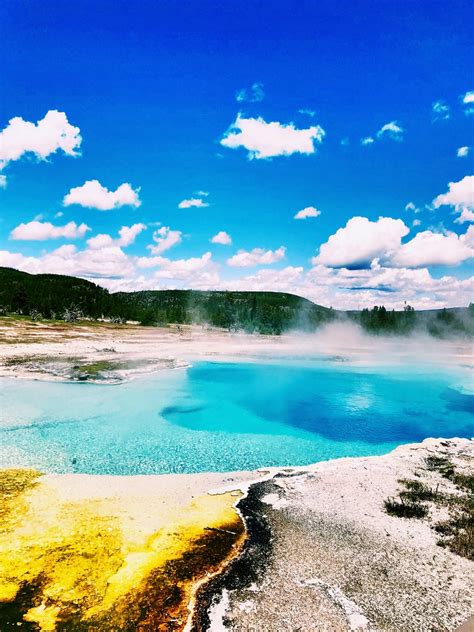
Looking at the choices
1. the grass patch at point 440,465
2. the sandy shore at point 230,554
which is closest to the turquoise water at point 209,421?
the sandy shore at point 230,554

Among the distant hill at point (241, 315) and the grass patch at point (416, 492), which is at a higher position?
the distant hill at point (241, 315)

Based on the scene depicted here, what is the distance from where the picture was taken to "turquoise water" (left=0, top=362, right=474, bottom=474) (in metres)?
14.1

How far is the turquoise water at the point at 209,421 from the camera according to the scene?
46.1 ft

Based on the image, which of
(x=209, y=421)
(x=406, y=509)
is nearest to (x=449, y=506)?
(x=406, y=509)

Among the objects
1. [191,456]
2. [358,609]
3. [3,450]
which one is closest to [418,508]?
[358,609]

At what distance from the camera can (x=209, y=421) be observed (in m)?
20.1

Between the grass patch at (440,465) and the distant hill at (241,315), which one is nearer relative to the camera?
the grass patch at (440,465)

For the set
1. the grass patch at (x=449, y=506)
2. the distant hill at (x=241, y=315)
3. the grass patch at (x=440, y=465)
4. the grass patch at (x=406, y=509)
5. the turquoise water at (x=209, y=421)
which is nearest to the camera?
the grass patch at (x=449, y=506)

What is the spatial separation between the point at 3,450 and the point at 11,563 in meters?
7.80

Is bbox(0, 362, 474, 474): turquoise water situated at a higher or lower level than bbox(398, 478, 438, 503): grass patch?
lower

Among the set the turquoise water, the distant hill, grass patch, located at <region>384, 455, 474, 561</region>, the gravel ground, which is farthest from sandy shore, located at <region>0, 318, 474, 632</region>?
the distant hill

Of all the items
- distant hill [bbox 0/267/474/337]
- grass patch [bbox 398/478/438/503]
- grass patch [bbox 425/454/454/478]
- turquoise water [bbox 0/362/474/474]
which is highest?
distant hill [bbox 0/267/474/337]

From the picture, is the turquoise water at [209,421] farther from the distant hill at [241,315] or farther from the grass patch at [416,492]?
the distant hill at [241,315]

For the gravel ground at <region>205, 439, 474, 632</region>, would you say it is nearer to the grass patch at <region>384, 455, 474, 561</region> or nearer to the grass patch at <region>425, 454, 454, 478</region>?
the grass patch at <region>384, 455, 474, 561</region>
